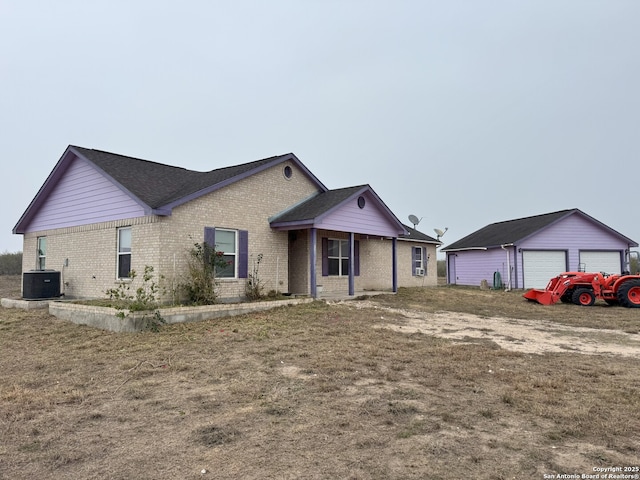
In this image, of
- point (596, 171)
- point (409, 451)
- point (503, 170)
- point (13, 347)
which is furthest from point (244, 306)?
point (596, 171)

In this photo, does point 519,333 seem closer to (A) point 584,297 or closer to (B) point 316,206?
(B) point 316,206

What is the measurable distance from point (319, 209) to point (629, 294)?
11.2 metres

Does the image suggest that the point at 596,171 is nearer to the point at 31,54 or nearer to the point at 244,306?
the point at 244,306

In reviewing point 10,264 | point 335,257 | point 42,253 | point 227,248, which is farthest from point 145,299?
point 10,264

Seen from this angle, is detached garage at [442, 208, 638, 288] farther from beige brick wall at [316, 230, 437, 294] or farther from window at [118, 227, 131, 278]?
window at [118, 227, 131, 278]

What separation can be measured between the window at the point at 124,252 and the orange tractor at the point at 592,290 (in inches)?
565

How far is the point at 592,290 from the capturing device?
1611 centimetres

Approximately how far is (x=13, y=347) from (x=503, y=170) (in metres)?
34.8

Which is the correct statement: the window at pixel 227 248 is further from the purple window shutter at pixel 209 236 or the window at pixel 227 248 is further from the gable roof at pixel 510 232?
the gable roof at pixel 510 232

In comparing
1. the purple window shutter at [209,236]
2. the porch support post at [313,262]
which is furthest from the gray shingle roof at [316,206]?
the purple window shutter at [209,236]

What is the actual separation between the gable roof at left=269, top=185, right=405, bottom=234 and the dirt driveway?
11.9 ft

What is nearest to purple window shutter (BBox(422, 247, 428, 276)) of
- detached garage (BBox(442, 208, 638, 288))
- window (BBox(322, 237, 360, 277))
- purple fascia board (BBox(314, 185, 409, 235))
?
detached garage (BBox(442, 208, 638, 288))

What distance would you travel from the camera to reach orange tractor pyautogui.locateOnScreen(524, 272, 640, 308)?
1540 cm

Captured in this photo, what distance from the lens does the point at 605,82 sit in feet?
79.5
